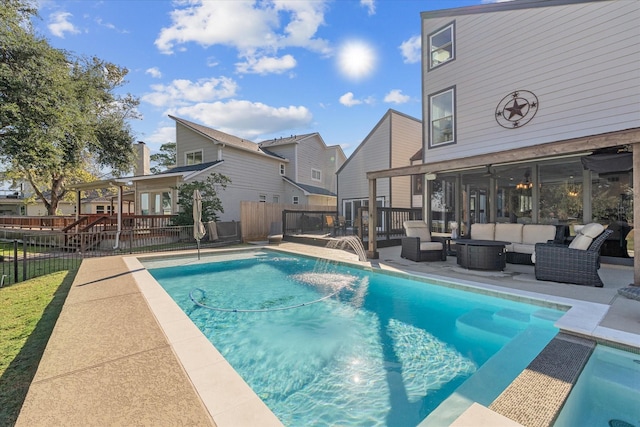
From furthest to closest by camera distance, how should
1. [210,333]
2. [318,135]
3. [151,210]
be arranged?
[318,135], [151,210], [210,333]

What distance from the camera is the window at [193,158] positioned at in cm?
1773

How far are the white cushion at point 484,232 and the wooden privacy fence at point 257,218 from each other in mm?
9295

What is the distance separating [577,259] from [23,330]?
857cm

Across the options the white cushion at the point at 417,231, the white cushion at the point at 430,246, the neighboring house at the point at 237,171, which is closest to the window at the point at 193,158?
the neighboring house at the point at 237,171

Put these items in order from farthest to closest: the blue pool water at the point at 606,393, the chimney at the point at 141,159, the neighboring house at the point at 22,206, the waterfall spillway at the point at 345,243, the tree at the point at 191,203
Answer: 1. the neighboring house at the point at 22,206
2. the chimney at the point at 141,159
3. the tree at the point at 191,203
4. the waterfall spillway at the point at 345,243
5. the blue pool water at the point at 606,393

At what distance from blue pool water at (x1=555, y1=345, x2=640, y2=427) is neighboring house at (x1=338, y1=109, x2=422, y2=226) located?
11.7m

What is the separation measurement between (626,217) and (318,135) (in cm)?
1973

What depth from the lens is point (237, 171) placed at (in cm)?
1731

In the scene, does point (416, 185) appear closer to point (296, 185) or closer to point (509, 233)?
point (509, 233)

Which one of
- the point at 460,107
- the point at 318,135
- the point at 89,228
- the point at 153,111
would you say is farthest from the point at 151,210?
the point at 460,107

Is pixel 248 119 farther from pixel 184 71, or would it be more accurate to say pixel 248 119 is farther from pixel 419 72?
pixel 419 72

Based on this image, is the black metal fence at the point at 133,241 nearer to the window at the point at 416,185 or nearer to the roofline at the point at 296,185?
the roofline at the point at 296,185

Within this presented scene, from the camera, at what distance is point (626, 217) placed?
6.71m

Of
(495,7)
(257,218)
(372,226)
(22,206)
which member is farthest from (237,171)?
(22,206)
